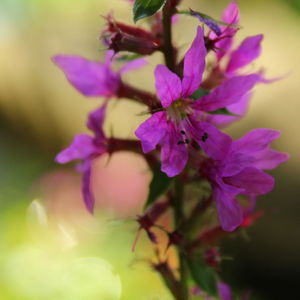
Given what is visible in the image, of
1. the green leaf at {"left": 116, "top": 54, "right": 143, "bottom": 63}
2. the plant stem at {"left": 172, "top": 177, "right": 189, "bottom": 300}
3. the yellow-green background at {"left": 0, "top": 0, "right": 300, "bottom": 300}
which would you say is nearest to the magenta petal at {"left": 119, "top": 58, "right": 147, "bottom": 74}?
the green leaf at {"left": 116, "top": 54, "right": 143, "bottom": 63}

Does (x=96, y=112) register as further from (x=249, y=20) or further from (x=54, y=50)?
(x=249, y=20)

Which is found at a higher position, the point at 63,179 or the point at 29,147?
the point at 63,179

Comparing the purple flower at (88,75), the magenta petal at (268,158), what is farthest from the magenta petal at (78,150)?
the magenta petal at (268,158)

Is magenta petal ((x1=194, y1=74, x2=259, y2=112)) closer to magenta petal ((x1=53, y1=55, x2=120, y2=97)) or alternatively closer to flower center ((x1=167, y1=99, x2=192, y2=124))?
flower center ((x1=167, y1=99, x2=192, y2=124))

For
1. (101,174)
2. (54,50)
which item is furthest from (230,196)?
(54,50)

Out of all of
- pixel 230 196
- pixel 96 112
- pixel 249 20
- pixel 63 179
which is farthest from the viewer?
pixel 249 20
